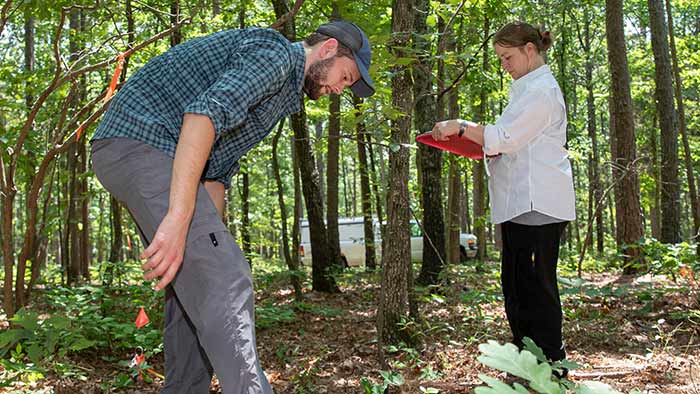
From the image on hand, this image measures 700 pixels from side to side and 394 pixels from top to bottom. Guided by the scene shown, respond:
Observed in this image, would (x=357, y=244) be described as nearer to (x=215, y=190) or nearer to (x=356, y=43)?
(x=215, y=190)

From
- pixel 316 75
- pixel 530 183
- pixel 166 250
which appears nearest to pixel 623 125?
pixel 530 183

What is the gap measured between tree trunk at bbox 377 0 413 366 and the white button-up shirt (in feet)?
2.98

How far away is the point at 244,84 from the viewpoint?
190cm

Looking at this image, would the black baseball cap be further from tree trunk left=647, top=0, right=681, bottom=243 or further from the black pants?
tree trunk left=647, top=0, right=681, bottom=243

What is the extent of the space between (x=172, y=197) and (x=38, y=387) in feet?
7.36

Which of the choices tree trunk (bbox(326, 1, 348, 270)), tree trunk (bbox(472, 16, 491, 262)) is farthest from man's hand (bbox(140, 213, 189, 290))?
tree trunk (bbox(472, 16, 491, 262))

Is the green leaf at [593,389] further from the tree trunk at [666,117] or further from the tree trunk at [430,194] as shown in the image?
the tree trunk at [666,117]

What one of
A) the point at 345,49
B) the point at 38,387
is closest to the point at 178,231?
the point at 345,49

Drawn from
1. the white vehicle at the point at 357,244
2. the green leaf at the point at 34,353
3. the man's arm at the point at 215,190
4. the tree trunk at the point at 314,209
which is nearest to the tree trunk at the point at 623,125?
the tree trunk at the point at 314,209

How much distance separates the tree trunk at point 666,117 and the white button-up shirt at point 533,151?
827 centimetres

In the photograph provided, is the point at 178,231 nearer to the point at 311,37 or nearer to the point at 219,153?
the point at 219,153

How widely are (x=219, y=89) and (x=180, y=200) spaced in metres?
0.36

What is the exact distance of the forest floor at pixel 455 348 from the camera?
342 cm

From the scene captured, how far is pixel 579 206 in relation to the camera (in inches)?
1328
